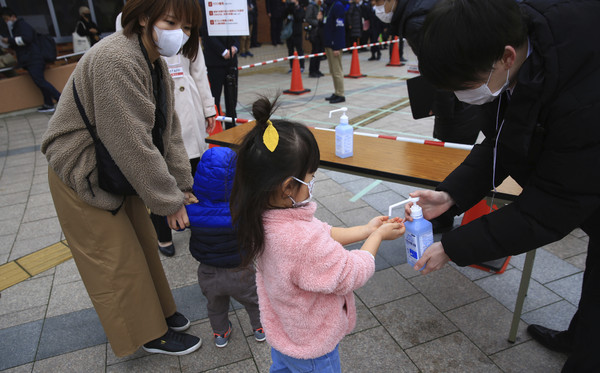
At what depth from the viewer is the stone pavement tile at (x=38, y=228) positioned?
12.0ft

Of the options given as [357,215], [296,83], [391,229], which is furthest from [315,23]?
[391,229]

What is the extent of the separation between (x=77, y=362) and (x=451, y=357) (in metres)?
2.05

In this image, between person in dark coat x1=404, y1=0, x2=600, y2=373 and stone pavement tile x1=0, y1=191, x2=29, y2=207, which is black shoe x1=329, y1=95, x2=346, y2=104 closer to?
stone pavement tile x1=0, y1=191, x2=29, y2=207

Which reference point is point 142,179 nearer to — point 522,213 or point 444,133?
point 522,213

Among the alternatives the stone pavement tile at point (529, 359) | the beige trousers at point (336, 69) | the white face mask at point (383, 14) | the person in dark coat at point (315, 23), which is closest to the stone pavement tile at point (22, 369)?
the stone pavement tile at point (529, 359)

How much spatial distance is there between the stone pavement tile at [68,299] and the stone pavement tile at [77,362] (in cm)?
43

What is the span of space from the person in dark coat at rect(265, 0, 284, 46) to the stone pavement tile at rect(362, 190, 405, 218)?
1233 cm

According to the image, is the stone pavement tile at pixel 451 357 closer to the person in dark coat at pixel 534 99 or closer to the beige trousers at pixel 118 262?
the person in dark coat at pixel 534 99

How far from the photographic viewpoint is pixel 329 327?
1.40 metres

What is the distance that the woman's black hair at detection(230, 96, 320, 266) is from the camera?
47.9 inches

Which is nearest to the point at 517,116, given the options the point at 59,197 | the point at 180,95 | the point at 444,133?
the point at 59,197

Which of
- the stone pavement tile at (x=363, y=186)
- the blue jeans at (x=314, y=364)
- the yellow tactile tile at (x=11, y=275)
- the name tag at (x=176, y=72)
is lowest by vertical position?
the yellow tactile tile at (x=11, y=275)

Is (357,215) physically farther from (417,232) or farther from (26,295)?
(26,295)

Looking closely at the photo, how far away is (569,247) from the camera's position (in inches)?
121
